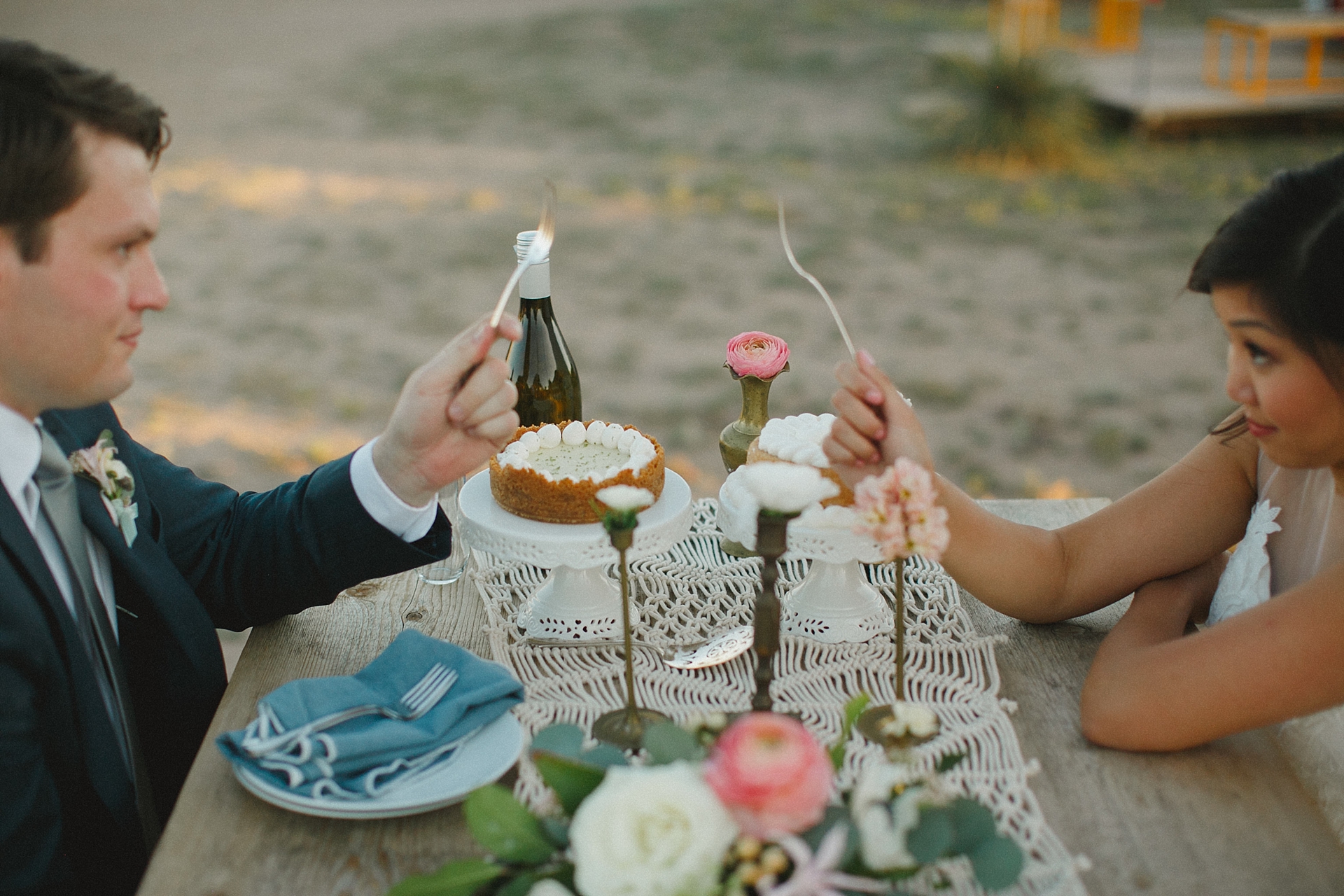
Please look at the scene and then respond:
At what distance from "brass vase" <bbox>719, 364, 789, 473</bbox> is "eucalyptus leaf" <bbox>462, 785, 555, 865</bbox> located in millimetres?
909

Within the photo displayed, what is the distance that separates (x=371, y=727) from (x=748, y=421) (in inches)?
30.7

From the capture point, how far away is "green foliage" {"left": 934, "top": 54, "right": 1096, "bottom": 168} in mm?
8352

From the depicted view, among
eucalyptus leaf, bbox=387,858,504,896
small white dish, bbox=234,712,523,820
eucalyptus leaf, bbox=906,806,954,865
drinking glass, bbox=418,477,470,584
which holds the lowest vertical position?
drinking glass, bbox=418,477,470,584

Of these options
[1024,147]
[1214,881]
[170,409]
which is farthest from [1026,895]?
[1024,147]

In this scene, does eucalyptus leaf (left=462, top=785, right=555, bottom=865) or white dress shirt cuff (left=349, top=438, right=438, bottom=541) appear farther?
white dress shirt cuff (left=349, top=438, right=438, bottom=541)

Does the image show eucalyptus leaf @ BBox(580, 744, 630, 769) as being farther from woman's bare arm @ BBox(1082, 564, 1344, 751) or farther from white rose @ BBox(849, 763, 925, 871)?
woman's bare arm @ BBox(1082, 564, 1344, 751)

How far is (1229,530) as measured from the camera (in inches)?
66.6

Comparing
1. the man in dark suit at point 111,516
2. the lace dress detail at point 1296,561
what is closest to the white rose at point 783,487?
the man in dark suit at point 111,516

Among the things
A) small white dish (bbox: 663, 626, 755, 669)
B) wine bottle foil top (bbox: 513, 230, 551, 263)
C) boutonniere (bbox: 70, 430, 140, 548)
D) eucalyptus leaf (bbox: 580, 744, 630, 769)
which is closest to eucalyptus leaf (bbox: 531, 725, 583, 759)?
eucalyptus leaf (bbox: 580, 744, 630, 769)

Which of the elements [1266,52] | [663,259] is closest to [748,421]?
[663,259]

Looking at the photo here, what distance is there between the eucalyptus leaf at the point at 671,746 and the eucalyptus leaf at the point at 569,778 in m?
0.05

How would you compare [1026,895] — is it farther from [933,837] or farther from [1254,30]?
[1254,30]

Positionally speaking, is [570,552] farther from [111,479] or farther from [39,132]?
[39,132]

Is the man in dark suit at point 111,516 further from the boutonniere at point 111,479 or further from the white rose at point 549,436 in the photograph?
the white rose at point 549,436
